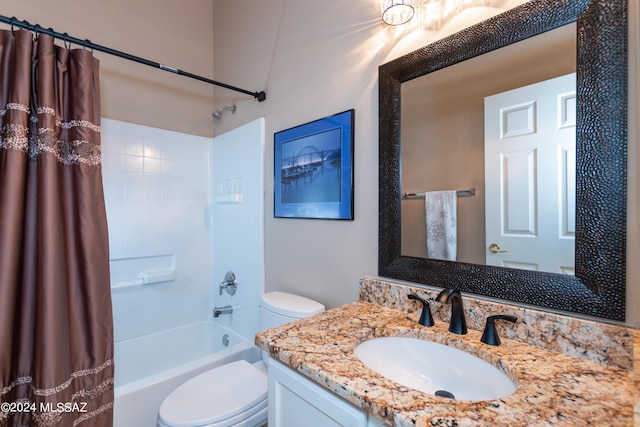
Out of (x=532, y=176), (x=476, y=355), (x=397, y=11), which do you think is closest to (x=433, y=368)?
(x=476, y=355)

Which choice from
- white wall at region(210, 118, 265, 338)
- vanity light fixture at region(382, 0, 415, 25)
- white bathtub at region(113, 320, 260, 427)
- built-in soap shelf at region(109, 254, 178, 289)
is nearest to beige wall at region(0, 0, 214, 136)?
white wall at region(210, 118, 265, 338)

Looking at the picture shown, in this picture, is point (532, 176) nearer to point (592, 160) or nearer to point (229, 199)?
point (592, 160)

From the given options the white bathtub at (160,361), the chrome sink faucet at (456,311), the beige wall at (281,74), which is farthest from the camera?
the white bathtub at (160,361)

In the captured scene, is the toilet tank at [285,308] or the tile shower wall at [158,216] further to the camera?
the tile shower wall at [158,216]

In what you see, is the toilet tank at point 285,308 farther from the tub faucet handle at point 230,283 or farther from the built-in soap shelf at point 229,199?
the built-in soap shelf at point 229,199

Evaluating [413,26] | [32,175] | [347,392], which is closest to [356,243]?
[347,392]

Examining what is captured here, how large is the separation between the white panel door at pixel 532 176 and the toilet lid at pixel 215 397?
1091mm

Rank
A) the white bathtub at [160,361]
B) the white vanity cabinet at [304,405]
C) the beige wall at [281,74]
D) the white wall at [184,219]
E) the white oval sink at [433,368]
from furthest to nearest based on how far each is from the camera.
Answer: the white wall at [184,219] → the white bathtub at [160,361] → the beige wall at [281,74] → the white oval sink at [433,368] → the white vanity cabinet at [304,405]

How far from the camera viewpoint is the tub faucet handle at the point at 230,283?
2078 mm

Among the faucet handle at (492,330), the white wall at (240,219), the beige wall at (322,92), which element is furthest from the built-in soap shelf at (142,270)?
the faucet handle at (492,330)

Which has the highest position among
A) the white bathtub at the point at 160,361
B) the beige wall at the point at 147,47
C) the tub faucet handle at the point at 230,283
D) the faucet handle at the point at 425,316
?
the beige wall at the point at 147,47

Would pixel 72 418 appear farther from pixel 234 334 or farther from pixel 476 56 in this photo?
pixel 476 56

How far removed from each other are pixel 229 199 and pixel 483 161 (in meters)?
1.63

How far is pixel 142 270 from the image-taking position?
2.04m
